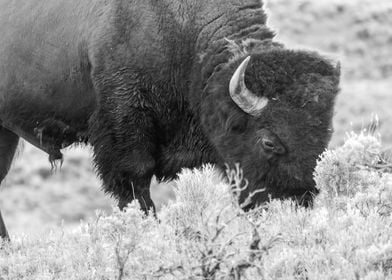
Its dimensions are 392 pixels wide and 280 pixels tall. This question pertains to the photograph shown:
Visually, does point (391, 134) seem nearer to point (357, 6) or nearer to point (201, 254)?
point (357, 6)

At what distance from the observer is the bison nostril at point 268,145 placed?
22.5ft

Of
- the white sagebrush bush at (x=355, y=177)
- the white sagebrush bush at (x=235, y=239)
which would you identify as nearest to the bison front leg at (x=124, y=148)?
the white sagebrush bush at (x=235, y=239)

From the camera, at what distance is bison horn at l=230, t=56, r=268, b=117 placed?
22.4ft

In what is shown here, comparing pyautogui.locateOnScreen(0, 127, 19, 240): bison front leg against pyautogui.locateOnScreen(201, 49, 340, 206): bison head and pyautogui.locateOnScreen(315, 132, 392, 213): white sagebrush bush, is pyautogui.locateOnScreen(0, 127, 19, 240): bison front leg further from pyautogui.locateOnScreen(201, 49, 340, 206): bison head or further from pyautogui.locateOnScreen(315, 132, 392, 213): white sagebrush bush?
pyautogui.locateOnScreen(315, 132, 392, 213): white sagebrush bush

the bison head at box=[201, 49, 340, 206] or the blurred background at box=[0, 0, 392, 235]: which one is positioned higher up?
the blurred background at box=[0, 0, 392, 235]

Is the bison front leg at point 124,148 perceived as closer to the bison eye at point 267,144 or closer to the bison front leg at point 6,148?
the bison eye at point 267,144

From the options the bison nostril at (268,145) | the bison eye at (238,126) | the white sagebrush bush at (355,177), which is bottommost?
the white sagebrush bush at (355,177)

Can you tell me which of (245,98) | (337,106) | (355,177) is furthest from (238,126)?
(337,106)

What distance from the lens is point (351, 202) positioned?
6.62 meters

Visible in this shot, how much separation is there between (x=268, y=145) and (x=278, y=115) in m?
0.24

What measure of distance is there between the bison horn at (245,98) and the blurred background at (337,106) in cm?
1995

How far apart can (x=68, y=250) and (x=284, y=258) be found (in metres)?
1.76

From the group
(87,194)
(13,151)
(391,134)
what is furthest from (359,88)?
(13,151)

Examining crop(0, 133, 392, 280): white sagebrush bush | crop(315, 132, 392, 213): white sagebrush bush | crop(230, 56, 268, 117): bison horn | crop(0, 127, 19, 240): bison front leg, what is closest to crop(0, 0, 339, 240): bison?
crop(230, 56, 268, 117): bison horn
